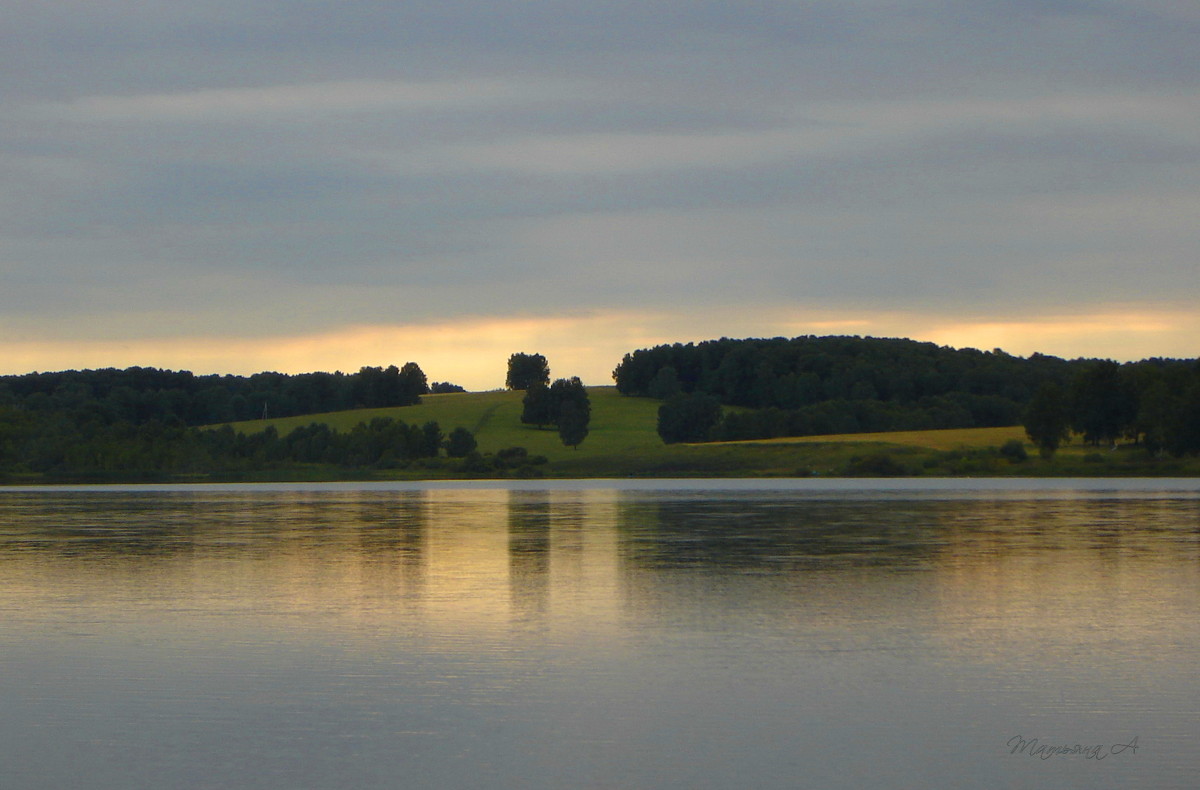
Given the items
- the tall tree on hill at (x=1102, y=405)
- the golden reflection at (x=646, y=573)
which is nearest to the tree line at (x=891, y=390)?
the tall tree on hill at (x=1102, y=405)

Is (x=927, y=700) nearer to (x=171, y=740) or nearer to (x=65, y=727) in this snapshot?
(x=171, y=740)

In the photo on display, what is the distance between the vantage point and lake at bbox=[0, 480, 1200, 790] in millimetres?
10820

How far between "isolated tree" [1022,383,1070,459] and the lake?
66.5 m

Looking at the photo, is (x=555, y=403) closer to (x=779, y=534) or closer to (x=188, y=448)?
(x=188, y=448)

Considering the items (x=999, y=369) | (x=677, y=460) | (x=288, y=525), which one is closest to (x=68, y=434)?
(x=677, y=460)

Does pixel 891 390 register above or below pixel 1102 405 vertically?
above

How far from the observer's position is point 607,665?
587 inches

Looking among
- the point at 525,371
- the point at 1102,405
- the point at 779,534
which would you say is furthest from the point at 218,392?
the point at 779,534

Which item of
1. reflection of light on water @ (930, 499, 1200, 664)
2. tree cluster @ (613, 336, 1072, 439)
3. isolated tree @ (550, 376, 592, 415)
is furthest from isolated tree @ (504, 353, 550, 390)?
reflection of light on water @ (930, 499, 1200, 664)

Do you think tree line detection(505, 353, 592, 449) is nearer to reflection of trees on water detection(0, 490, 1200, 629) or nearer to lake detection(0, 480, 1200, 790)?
reflection of trees on water detection(0, 490, 1200, 629)

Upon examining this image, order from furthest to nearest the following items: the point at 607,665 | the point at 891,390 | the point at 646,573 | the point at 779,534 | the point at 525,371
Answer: the point at 525,371 → the point at 891,390 → the point at 779,534 → the point at 646,573 → the point at 607,665
